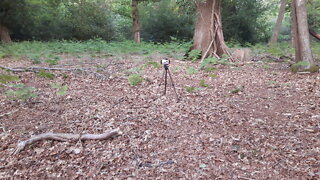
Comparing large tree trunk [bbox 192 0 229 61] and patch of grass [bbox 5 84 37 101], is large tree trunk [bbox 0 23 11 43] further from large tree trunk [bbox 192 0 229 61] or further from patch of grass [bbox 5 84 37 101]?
patch of grass [bbox 5 84 37 101]

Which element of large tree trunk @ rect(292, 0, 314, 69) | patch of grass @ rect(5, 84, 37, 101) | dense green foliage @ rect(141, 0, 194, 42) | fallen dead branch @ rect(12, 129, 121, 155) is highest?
dense green foliage @ rect(141, 0, 194, 42)

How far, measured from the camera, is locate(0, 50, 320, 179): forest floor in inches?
95.8

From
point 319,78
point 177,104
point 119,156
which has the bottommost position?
point 119,156

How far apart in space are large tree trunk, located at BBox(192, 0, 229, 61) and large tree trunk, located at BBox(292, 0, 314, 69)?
2.19 m

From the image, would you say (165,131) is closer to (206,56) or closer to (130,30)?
(206,56)

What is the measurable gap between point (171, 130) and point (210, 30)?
5.43 meters

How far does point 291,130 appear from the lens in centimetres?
313

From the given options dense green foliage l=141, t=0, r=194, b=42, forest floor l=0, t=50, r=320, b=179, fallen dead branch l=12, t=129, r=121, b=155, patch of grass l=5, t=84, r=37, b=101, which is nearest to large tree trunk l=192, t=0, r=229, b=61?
forest floor l=0, t=50, r=320, b=179

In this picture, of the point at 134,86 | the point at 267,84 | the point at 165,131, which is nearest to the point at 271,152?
the point at 165,131

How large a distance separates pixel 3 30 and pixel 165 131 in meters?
13.8

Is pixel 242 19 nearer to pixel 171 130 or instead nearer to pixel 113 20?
pixel 113 20

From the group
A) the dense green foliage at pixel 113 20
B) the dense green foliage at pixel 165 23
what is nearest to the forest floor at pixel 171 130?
the dense green foliage at pixel 113 20

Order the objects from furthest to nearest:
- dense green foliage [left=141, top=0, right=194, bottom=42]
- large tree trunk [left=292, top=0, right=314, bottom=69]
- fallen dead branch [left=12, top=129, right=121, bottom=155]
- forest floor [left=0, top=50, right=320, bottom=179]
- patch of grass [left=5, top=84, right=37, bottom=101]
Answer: dense green foliage [left=141, top=0, right=194, bottom=42]
large tree trunk [left=292, top=0, right=314, bottom=69]
patch of grass [left=5, top=84, right=37, bottom=101]
fallen dead branch [left=12, top=129, right=121, bottom=155]
forest floor [left=0, top=50, right=320, bottom=179]

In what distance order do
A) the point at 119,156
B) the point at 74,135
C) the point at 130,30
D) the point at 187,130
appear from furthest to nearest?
the point at 130,30 → the point at 187,130 → the point at 74,135 → the point at 119,156
